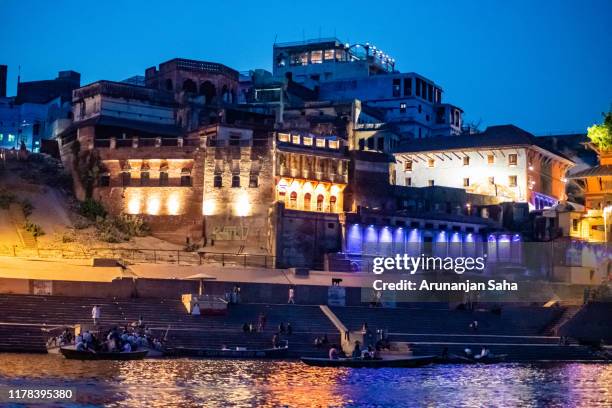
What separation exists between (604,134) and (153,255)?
42.1 meters

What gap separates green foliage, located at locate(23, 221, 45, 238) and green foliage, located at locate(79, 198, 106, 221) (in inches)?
220

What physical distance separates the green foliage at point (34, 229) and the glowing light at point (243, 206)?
48.8 feet

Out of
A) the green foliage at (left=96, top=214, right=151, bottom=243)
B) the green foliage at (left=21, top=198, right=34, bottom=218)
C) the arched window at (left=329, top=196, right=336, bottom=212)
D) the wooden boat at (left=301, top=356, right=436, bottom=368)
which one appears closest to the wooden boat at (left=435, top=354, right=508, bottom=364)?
the wooden boat at (left=301, top=356, right=436, bottom=368)

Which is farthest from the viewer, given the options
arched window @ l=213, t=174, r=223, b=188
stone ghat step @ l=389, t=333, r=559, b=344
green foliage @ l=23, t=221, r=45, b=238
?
arched window @ l=213, t=174, r=223, b=188

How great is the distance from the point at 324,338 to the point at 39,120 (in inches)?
2373

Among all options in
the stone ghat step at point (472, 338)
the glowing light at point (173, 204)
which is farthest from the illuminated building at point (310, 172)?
the stone ghat step at point (472, 338)

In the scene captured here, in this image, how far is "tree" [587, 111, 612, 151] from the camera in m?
86.3

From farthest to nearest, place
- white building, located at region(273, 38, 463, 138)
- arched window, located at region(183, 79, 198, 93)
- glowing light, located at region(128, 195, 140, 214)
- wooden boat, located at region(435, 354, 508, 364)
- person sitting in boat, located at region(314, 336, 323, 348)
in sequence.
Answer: white building, located at region(273, 38, 463, 138) < arched window, located at region(183, 79, 198, 93) < glowing light, located at region(128, 195, 140, 214) < person sitting in boat, located at region(314, 336, 323, 348) < wooden boat, located at region(435, 354, 508, 364)

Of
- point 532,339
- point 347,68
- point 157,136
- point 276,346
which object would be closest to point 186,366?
point 276,346

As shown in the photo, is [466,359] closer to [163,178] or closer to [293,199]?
[293,199]

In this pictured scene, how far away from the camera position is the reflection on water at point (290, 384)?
32.3 meters

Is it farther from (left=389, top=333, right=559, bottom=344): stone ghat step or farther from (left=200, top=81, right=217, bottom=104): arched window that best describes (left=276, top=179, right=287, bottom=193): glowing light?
(left=389, top=333, right=559, bottom=344): stone ghat step

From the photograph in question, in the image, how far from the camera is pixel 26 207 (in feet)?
241

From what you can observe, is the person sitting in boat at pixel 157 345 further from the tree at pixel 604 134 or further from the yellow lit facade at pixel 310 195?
the tree at pixel 604 134
